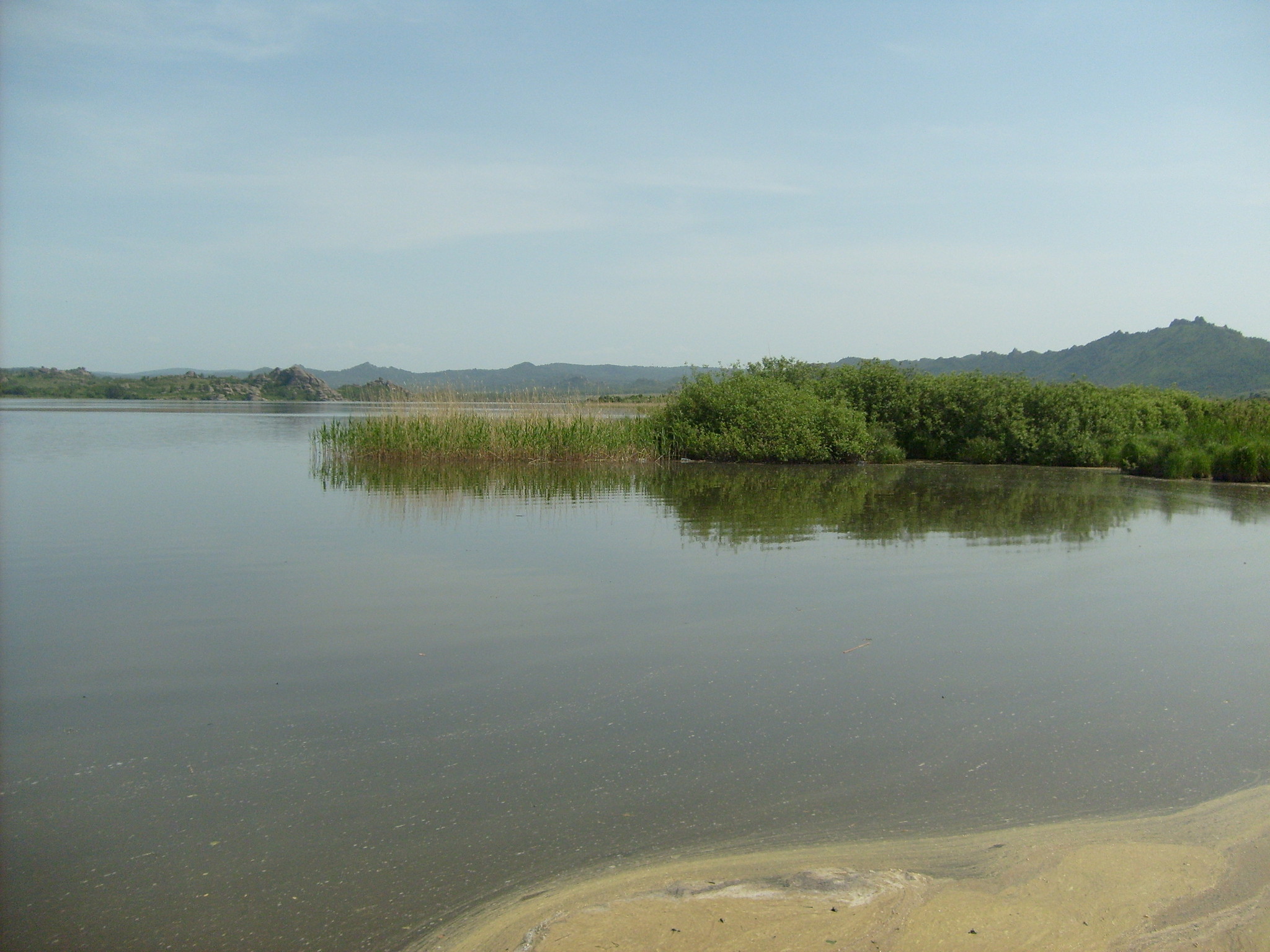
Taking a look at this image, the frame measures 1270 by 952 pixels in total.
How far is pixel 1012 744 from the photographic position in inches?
181

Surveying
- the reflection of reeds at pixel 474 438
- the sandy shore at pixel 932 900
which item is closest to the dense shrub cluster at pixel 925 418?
the reflection of reeds at pixel 474 438

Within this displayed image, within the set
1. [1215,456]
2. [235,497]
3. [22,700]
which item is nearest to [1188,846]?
[22,700]

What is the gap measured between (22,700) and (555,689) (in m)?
3.01

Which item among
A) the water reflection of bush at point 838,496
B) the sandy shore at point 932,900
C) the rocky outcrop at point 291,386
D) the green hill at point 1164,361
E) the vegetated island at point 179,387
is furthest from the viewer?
the rocky outcrop at point 291,386

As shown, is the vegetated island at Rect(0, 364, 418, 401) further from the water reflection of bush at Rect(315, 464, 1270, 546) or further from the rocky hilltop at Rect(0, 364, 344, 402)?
the water reflection of bush at Rect(315, 464, 1270, 546)

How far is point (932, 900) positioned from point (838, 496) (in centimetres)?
1342

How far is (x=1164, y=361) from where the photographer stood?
294 ft

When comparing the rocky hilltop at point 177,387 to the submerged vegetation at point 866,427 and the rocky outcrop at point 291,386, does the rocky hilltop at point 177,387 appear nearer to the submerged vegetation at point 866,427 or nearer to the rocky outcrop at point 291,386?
the rocky outcrop at point 291,386

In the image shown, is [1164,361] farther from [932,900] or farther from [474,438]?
[932,900]

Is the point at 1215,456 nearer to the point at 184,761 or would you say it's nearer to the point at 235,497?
the point at 235,497

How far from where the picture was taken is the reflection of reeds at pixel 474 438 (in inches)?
886

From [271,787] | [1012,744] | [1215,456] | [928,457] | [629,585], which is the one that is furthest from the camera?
[928,457]

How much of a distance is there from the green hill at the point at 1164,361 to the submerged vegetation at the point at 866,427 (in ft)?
156

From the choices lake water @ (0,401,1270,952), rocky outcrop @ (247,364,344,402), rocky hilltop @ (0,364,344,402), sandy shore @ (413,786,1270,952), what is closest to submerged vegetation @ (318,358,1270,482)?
lake water @ (0,401,1270,952)
